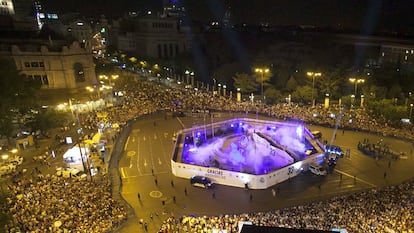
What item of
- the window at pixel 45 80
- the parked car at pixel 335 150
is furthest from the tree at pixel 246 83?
the window at pixel 45 80

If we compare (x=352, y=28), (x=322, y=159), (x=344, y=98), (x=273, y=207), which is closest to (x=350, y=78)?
(x=344, y=98)

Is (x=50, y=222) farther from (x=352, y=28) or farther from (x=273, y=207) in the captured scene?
(x=352, y=28)

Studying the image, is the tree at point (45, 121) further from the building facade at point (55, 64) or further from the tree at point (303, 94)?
the tree at point (303, 94)

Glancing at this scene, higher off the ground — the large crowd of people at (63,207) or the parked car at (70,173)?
the large crowd of people at (63,207)

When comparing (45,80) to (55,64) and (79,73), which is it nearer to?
(55,64)

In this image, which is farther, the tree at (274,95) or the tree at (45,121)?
the tree at (274,95)

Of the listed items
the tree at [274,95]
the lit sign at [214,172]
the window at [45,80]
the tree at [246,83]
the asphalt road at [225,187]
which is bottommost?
the asphalt road at [225,187]
